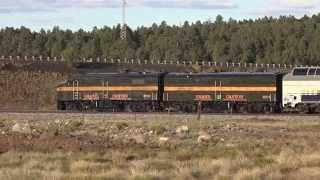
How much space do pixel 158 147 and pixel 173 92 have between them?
2573 centimetres

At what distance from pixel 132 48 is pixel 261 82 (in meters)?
118

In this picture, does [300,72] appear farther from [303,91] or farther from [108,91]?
[108,91]

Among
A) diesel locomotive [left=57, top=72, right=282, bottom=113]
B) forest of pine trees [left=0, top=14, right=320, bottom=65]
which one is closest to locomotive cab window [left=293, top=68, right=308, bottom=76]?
diesel locomotive [left=57, top=72, right=282, bottom=113]

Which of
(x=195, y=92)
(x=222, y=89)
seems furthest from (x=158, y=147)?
(x=195, y=92)

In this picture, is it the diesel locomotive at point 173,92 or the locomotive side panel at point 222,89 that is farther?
the diesel locomotive at point 173,92

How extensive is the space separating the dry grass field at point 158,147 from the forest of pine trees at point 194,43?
10676 centimetres

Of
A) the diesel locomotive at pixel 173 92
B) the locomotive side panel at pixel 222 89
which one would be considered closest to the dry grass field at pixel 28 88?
the diesel locomotive at pixel 173 92

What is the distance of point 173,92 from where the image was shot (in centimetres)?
5484

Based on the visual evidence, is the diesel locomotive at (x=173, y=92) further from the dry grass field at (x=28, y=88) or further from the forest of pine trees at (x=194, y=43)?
the forest of pine trees at (x=194, y=43)

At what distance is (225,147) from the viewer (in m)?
28.6

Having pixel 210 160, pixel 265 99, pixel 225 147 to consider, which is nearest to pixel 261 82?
pixel 265 99

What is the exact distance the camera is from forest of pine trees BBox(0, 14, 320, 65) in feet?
509

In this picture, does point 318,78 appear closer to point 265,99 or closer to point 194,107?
point 265,99

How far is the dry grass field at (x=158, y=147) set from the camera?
20.4 m
